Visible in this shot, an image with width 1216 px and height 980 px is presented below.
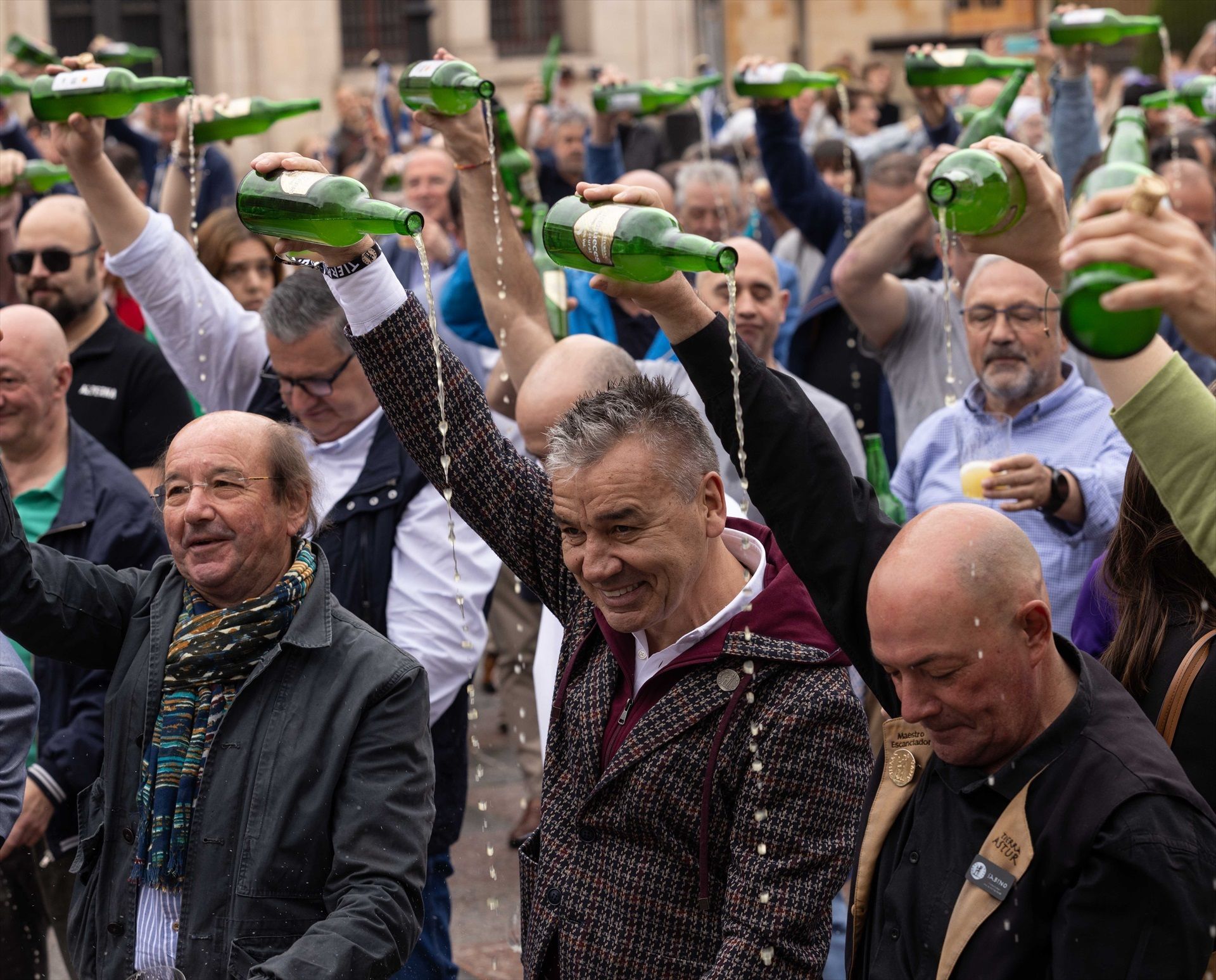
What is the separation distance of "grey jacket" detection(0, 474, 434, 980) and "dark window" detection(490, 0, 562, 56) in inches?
933

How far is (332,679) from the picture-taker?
340cm

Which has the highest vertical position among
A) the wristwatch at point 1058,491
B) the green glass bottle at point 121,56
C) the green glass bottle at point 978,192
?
the green glass bottle at point 121,56

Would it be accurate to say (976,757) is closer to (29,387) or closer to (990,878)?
(990,878)

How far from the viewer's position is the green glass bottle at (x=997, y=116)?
17.9 feet

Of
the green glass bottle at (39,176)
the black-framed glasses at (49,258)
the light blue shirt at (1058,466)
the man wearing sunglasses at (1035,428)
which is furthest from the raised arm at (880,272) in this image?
the green glass bottle at (39,176)

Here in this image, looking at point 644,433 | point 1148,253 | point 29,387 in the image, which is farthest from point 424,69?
point 1148,253

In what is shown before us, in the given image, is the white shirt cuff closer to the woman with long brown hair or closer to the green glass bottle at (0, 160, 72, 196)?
the woman with long brown hair

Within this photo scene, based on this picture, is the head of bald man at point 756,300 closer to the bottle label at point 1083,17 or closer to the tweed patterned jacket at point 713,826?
the bottle label at point 1083,17

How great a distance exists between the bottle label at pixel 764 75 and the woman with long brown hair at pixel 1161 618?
4.43 meters

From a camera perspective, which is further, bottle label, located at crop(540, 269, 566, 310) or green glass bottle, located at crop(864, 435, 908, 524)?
bottle label, located at crop(540, 269, 566, 310)

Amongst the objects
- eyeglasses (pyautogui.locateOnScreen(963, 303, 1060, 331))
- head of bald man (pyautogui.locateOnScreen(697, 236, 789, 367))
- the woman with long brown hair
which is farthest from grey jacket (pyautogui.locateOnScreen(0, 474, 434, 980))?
head of bald man (pyautogui.locateOnScreen(697, 236, 789, 367))

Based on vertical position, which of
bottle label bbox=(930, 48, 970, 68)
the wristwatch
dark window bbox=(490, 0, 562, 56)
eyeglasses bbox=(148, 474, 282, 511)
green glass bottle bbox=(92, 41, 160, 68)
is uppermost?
dark window bbox=(490, 0, 562, 56)

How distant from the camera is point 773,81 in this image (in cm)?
725

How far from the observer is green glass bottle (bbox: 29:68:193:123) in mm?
5023
